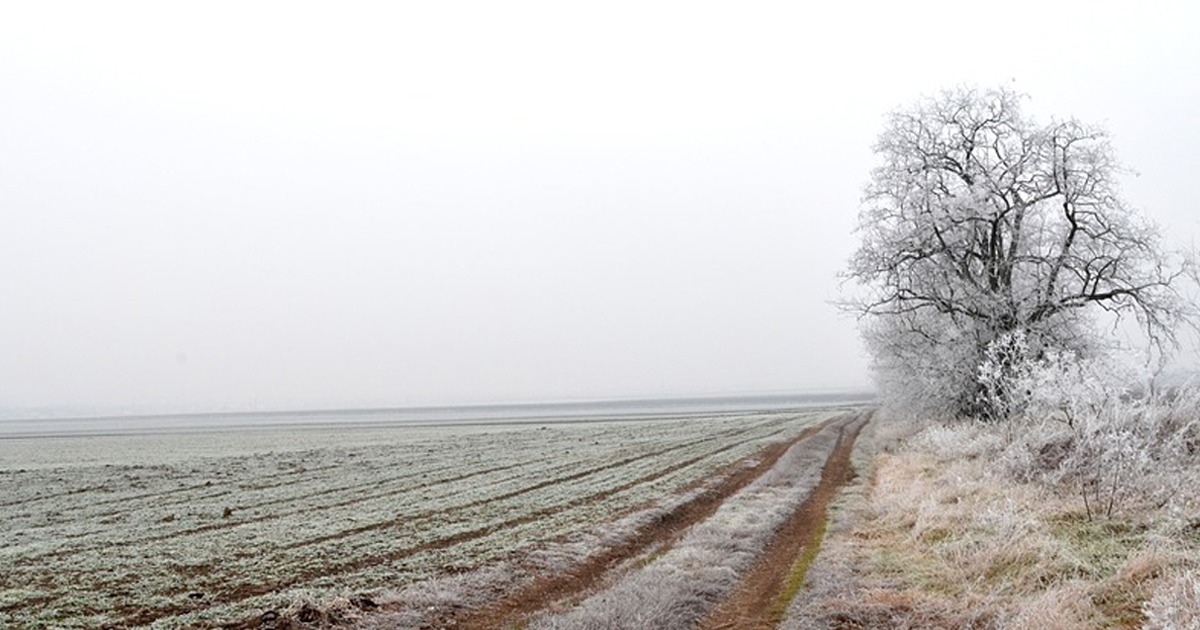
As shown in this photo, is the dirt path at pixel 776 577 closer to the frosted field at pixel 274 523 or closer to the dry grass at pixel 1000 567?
the dry grass at pixel 1000 567

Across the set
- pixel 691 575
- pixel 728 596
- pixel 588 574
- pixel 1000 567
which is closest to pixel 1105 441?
pixel 1000 567

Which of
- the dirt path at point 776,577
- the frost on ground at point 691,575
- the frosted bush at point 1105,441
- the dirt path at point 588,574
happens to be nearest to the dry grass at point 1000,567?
the dirt path at point 776,577

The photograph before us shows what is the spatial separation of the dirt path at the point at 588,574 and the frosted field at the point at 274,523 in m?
1.40

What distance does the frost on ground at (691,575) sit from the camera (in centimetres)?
934

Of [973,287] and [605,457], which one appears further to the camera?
[605,457]

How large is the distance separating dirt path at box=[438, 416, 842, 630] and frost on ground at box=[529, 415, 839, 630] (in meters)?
0.47

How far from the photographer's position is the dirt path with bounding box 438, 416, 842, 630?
10156 millimetres

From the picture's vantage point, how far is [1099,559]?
9820 mm

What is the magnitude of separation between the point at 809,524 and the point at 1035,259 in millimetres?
19126

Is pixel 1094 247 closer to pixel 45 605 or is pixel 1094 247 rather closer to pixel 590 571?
pixel 590 571

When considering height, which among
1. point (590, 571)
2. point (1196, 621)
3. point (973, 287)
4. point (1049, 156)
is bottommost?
point (590, 571)

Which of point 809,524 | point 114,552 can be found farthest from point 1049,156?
point 114,552

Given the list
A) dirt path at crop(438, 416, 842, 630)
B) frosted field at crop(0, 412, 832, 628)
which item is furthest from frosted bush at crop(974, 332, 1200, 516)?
frosted field at crop(0, 412, 832, 628)

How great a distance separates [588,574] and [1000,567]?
20.7 ft
